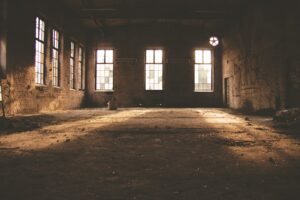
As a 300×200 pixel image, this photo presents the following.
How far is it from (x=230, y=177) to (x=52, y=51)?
10320mm

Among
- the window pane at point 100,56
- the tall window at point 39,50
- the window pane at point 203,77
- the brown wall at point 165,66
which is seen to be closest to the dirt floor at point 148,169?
the tall window at point 39,50

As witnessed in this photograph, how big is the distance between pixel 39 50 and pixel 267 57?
8097 millimetres

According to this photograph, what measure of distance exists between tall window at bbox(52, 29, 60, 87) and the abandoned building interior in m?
0.05

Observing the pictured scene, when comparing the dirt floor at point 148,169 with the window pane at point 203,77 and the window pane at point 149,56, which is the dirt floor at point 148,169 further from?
the window pane at point 149,56

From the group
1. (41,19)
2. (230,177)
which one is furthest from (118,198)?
(41,19)

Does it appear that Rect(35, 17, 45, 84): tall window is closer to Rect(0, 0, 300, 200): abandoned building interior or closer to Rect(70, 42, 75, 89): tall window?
Rect(0, 0, 300, 200): abandoned building interior

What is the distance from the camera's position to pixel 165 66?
16.2 meters

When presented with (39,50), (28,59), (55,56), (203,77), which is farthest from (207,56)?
(28,59)

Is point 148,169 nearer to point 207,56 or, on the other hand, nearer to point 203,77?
point 203,77

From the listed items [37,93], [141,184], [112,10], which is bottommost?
[141,184]

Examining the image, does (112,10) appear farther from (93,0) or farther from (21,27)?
(21,27)

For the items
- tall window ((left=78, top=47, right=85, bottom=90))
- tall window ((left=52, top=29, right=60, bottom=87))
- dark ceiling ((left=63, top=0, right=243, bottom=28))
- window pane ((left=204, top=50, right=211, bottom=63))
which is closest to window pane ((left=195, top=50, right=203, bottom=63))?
window pane ((left=204, top=50, right=211, bottom=63))

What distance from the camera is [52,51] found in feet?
36.0

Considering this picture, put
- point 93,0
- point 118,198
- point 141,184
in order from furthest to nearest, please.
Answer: point 93,0 → point 141,184 → point 118,198
